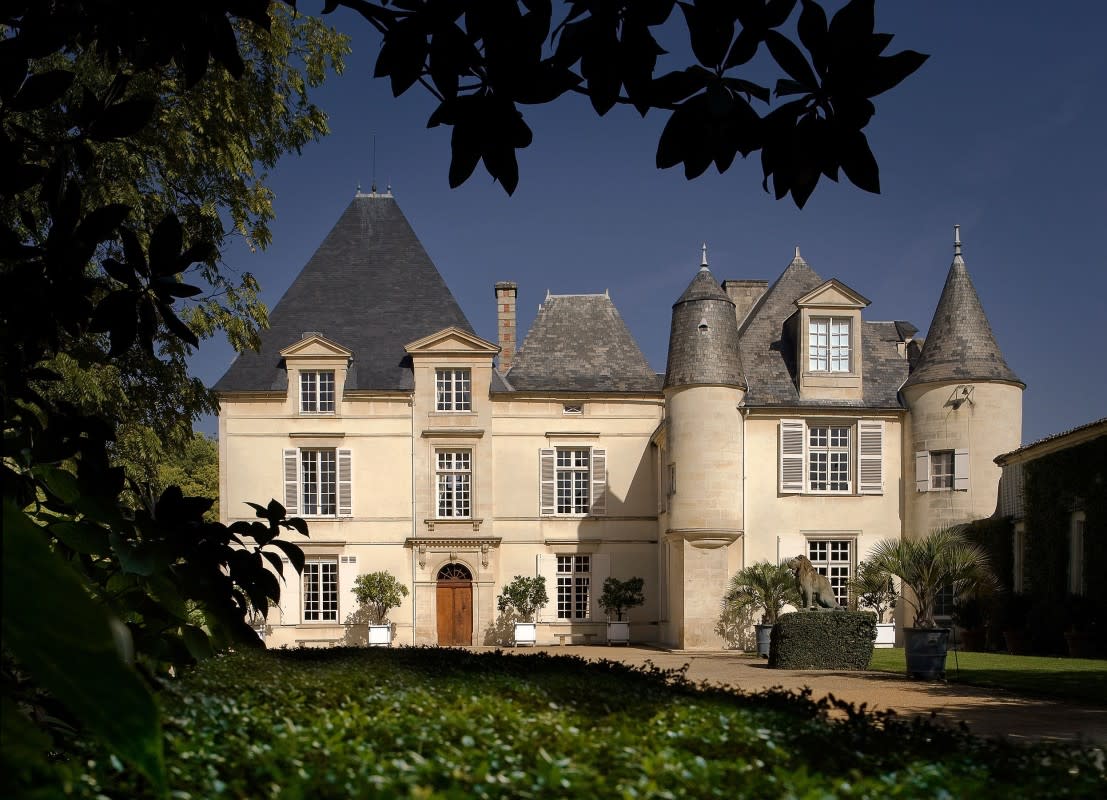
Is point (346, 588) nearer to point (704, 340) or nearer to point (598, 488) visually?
point (598, 488)

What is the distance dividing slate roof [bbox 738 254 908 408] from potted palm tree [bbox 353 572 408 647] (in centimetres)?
1028

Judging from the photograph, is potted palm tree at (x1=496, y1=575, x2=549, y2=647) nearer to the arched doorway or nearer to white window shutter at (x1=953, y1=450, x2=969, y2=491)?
the arched doorway

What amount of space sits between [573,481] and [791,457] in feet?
20.2

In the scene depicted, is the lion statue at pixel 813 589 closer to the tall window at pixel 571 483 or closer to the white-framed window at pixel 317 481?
the tall window at pixel 571 483

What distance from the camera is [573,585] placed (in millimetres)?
29000

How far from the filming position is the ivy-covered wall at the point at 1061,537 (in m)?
18.9

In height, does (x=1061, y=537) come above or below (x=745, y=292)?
below

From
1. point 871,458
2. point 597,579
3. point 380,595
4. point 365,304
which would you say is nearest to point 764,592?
point 871,458

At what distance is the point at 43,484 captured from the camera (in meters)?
2.72

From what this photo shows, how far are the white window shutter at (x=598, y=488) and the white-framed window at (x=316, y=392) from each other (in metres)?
7.21

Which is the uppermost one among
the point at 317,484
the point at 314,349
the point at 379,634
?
the point at 314,349

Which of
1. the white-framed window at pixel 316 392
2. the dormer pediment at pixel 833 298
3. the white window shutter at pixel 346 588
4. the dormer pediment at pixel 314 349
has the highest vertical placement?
the dormer pediment at pixel 833 298

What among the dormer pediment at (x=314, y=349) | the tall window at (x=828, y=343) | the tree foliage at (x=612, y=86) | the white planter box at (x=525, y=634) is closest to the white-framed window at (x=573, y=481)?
the white planter box at (x=525, y=634)

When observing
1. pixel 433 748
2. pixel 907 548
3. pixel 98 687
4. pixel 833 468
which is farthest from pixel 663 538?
pixel 98 687
